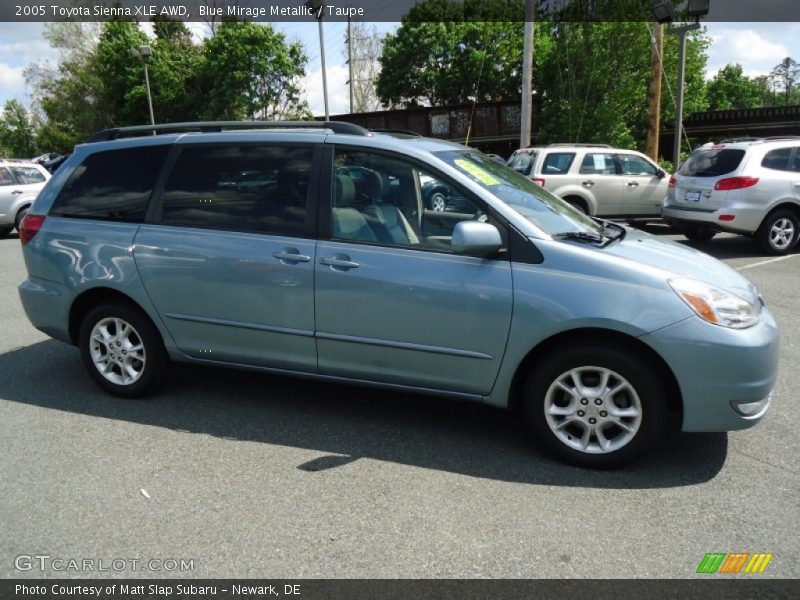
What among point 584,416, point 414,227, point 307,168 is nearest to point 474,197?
point 414,227

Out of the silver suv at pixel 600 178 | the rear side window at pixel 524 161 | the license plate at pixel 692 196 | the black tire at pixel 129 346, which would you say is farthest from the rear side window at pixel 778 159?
the black tire at pixel 129 346

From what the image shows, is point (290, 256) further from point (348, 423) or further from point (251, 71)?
point (251, 71)

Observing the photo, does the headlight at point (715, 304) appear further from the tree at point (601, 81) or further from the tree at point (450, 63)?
the tree at point (450, 63)

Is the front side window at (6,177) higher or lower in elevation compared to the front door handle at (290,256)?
lower

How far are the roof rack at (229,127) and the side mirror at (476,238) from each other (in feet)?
3.45

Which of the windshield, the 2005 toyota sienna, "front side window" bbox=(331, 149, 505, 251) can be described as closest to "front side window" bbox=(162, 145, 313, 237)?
the 2005 toyota sienna

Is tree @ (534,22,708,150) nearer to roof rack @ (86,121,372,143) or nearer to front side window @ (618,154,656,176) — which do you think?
front side window @ (618,154,656,176)

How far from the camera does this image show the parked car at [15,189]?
15258 mm

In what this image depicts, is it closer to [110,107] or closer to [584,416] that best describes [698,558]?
[584,416]

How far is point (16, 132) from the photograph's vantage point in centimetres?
8906

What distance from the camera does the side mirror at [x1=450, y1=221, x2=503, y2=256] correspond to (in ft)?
11.5

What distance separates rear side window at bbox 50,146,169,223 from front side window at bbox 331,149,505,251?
1.38 metres

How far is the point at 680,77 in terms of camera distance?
15.2m
